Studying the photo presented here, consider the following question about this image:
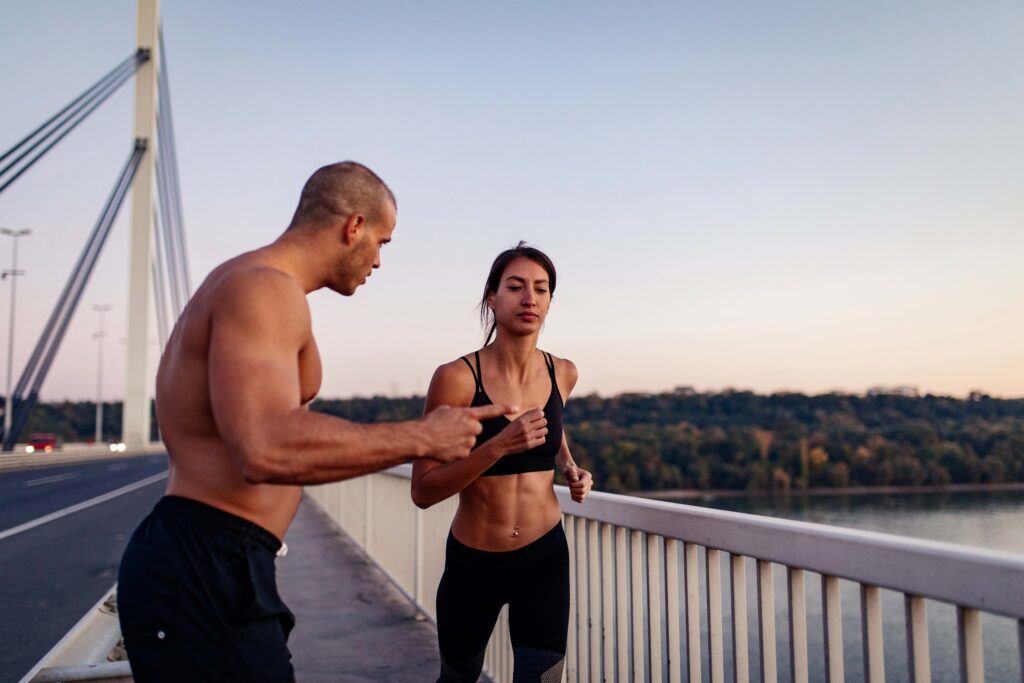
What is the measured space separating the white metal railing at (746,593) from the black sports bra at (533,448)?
355 mm

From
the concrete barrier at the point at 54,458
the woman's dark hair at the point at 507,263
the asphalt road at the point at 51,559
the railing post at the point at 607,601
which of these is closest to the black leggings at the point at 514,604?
the railing post at the point at 607,601

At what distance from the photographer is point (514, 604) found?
2.42 metres

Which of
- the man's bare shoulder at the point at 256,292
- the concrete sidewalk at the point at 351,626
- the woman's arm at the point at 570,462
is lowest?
the concrete sidewalk at the point at 351,626

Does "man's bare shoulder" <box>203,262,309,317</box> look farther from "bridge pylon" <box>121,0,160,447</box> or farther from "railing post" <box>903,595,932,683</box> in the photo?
"bridge pylon" <box>121,0,160,447</box>

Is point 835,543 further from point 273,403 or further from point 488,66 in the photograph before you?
Result: point 488,66

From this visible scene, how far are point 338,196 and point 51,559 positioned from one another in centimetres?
907

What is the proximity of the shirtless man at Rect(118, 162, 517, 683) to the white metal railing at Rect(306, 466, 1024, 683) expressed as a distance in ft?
2.86

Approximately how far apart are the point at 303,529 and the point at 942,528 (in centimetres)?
796

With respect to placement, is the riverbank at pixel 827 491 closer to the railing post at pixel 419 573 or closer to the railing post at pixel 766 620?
the railing post at pixel 766 620

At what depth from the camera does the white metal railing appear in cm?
142

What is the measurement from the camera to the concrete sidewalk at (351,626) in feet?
14.0

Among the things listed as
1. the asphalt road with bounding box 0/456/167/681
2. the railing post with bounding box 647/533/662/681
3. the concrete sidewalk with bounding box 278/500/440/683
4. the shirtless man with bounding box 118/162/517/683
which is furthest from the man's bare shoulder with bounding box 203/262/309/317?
the asphalt road with bounding box 0/456/167/681

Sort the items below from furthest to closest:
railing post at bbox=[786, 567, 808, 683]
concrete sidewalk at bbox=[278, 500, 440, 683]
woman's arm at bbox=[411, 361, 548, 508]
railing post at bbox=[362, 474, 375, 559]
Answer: railing post at bbox=[362, 474, 375, 559] < concrete sidewalk at bbox=[278, 500, 440, 683] < woman's arm at bbox=[411, 361, 548, 508] < railing post at bbox=[786, 567, 808, 683]

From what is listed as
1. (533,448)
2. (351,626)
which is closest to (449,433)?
(533,448)
